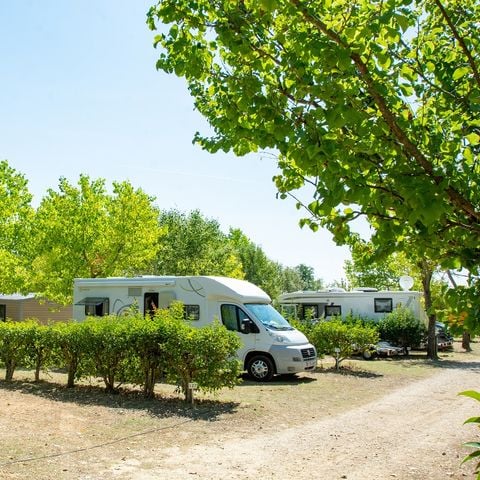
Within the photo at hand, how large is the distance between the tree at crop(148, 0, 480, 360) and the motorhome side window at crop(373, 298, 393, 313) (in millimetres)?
21294

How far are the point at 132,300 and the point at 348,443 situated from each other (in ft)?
30.4

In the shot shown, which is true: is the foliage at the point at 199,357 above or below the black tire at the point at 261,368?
above

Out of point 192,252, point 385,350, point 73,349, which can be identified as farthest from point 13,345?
point 192,252

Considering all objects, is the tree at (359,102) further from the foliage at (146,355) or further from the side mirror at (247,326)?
the side mirror at (247,326)

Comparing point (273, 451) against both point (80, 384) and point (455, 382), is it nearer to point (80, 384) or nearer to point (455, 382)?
point (80, 384)

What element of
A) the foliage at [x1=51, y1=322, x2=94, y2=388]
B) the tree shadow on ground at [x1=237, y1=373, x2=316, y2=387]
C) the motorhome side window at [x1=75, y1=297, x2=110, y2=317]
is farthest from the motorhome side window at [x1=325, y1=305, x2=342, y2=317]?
the foliage at [x1=51, y1=322, x2=94, y2=388]

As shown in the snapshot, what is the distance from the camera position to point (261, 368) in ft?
44.8

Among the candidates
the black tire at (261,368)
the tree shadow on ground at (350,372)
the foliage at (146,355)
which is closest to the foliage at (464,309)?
the foliage at (146,355)

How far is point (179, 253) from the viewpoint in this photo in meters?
35.0

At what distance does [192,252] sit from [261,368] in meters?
22.0

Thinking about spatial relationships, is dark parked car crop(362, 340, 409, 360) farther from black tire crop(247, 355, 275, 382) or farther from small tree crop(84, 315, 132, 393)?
small tree crop(84, 315, 132, 393)

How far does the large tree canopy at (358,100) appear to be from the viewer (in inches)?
105

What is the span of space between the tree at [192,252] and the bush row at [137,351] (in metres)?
21.2

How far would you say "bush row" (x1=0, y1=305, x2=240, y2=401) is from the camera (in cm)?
998
